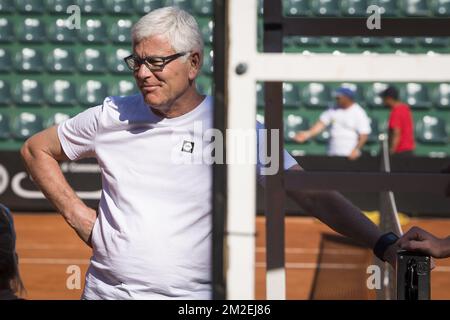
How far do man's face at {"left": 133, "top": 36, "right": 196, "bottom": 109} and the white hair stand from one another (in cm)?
2

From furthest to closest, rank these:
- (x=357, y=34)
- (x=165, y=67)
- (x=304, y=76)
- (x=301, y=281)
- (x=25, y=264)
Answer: (x=25, y=264) < (x=301, y=281) < (x=165, y=67) < (x=357, y=34) < (x=304, y=76)

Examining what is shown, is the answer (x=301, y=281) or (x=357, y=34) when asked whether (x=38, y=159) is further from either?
(x=301, y=281)

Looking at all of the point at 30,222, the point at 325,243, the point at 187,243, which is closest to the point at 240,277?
the point at 187,243

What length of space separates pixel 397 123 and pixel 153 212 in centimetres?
967

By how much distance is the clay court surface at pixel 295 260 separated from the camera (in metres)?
8.22

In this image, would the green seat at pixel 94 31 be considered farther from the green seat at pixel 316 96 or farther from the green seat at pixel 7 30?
the green seat at pixel 316 96

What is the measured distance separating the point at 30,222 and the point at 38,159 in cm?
983

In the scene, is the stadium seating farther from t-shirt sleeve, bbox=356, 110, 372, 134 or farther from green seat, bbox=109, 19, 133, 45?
t-shirt sleeve, bbox=356, 110, 372, 134

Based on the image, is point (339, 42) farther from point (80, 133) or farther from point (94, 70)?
point (80, 133)

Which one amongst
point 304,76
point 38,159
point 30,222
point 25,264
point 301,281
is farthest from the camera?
point 30,222

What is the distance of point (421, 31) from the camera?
2.43 metres

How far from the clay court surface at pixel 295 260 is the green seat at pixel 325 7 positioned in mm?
3498

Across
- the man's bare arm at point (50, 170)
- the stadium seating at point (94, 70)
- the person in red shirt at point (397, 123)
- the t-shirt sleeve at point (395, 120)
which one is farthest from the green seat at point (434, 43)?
the man's bare arm at point (50, 170)

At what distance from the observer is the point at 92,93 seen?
554 inches
